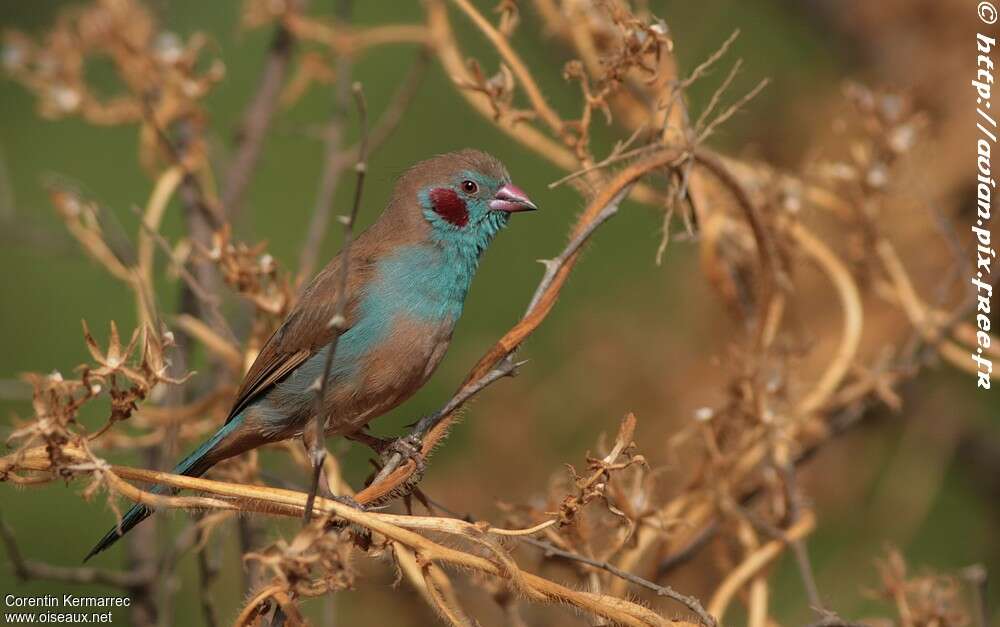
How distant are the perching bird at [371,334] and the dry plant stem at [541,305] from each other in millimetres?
717

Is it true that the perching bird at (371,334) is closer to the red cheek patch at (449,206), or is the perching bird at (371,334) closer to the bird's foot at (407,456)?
the red cheek patch at (449,206)

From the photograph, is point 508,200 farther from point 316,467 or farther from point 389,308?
point 316,467

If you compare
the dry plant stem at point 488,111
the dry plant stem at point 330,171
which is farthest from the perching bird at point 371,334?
the dry plant stem at point 330,171

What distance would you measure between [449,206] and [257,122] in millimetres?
926

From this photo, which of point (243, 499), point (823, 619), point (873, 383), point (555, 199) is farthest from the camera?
point (555, 199)

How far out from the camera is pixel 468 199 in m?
3.65

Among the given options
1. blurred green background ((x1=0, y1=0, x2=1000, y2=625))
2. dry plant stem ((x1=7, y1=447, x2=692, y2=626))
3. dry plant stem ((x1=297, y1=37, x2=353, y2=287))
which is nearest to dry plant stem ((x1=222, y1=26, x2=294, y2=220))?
blurred green background ((x1=0, y1=0, x2=1000, y2=625))

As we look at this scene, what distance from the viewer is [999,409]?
6.12m

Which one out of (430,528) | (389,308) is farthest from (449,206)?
(430,528)

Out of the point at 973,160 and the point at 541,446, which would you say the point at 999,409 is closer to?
the point at 973,160

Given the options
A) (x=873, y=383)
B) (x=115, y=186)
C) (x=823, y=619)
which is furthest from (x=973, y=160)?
(x=115, y=186)

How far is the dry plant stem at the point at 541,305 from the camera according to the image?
245cm

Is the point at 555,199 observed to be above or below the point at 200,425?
above

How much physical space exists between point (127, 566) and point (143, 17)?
177 cm
